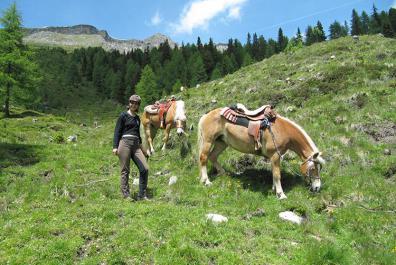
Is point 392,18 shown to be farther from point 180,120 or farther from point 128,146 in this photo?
point 128,146

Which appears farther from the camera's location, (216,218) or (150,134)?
(150,134)

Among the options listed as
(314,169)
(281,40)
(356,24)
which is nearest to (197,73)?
(281,40)

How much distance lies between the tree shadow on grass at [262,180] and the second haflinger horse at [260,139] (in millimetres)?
478

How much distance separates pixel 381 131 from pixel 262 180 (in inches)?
213

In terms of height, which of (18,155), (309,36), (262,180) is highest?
(309,36)

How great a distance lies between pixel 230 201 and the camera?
11.0 m

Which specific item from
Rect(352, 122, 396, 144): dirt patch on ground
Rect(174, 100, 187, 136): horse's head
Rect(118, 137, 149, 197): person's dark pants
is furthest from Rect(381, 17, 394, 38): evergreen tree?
Rect(118, 137, 149, 197): person's dark pants

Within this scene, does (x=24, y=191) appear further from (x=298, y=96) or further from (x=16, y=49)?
(x=16, y=49)

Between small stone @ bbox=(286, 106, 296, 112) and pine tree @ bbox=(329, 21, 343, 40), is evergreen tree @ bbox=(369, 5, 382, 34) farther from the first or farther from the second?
small stone @ bbox=(286, 106, 296, 112)

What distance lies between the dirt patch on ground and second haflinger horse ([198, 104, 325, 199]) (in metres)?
4.06

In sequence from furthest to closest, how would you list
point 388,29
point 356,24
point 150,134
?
point 356,24
point 388,29
point 150,134

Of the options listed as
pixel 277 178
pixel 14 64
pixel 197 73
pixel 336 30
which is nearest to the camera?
pixel 277 178

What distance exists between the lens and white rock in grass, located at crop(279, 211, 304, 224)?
31.1 ft

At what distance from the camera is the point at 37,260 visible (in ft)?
24.3
